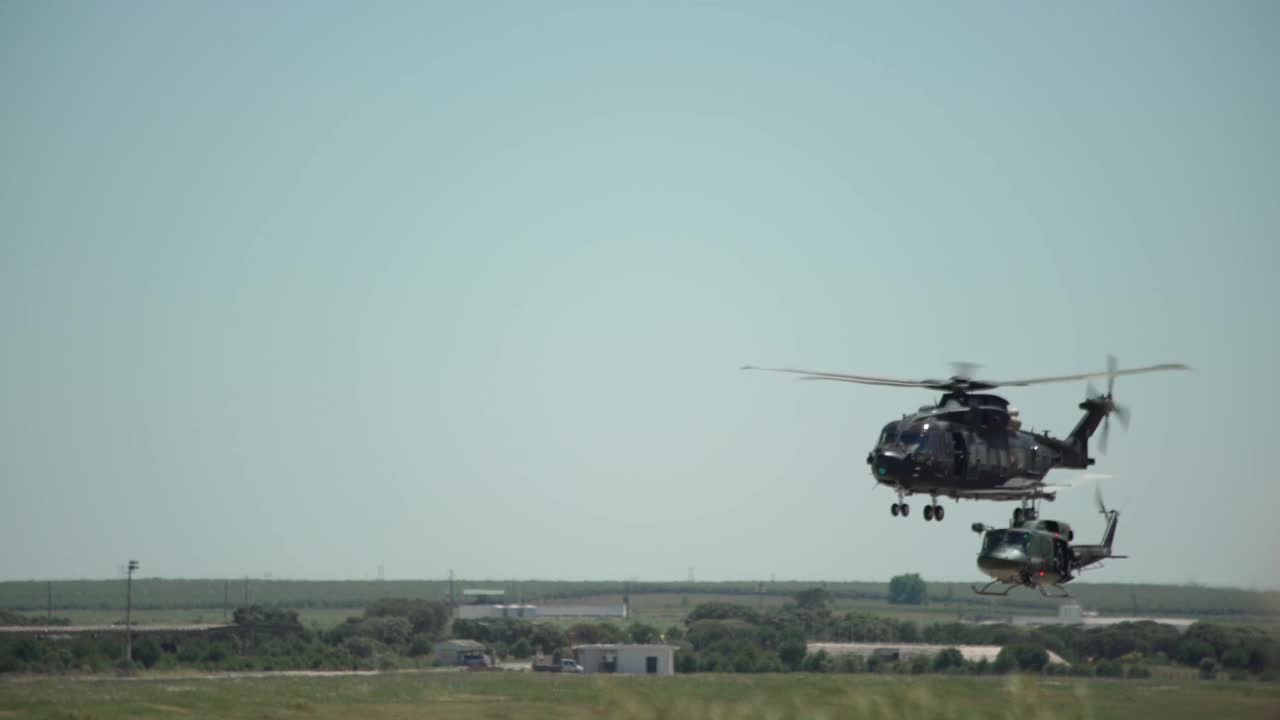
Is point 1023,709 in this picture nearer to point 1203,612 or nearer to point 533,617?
point 1203,612

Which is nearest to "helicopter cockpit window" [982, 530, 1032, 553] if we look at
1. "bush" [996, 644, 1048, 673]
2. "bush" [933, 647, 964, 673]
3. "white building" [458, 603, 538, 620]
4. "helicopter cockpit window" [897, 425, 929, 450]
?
"helicopter cockpit window" [897, 425, 929, 450]

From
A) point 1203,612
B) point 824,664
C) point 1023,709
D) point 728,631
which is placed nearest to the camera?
point 1023,709

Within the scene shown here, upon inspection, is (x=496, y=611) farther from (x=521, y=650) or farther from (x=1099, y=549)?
(x=1099, y=549)

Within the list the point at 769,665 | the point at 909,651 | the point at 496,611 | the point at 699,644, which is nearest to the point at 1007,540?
the point at 769,665

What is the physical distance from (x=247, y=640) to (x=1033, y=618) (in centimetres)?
7386

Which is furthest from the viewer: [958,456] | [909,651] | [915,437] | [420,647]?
[420,647]

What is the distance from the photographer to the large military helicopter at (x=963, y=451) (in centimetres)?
5359

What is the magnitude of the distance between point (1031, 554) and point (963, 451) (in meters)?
6.29

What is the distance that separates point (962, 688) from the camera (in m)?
53.0

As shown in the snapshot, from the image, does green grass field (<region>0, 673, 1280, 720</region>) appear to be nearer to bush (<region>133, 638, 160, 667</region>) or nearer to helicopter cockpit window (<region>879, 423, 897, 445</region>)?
helicopter cockpit window (<region>879, 423, 897, 445</region>)

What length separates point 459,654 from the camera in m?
117

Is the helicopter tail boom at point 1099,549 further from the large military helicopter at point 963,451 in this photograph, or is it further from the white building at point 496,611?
the white building at point 496,611

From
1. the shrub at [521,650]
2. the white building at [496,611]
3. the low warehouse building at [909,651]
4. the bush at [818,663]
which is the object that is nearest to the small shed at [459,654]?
the shrub at [521,650]

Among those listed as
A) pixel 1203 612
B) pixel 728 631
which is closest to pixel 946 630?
pixel 728 631
